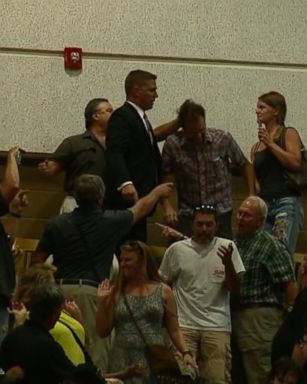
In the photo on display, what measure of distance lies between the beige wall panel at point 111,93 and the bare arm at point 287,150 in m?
1.36

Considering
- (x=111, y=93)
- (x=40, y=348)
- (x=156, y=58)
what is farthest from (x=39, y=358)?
(x=156, y=58)

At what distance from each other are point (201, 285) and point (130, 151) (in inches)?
43.1

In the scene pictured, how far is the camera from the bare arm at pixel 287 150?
36.4 ft

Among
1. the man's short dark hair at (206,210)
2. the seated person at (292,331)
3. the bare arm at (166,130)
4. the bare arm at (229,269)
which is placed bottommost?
the seated person at (292,331)

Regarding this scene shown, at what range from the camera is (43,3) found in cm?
1247

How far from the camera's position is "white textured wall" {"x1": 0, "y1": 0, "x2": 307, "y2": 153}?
1241 centimetres

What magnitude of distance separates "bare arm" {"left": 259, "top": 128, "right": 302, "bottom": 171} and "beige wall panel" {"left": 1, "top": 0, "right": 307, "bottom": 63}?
64.0 inches

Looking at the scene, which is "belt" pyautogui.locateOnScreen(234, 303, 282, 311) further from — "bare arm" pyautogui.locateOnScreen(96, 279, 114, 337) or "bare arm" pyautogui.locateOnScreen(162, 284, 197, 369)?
"bare arm" pyautogui.locateOnScreen(96, 279, 114, 337)

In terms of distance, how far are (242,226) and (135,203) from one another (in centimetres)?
80

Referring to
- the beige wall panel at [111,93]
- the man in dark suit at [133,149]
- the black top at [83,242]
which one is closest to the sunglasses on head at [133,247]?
the black top at [83,242]

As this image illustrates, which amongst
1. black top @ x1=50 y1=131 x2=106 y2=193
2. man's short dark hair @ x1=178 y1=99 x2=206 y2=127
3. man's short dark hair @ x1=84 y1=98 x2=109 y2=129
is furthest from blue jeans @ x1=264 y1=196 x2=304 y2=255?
man's short dark hair @ x1=84 y1=98 x2=109 y2=129

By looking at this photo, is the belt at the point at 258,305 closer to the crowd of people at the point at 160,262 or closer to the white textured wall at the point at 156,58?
the crowd of people at the point at 160,262

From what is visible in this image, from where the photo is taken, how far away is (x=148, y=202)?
33.6ft

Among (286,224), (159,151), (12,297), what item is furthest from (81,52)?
(12,297)
